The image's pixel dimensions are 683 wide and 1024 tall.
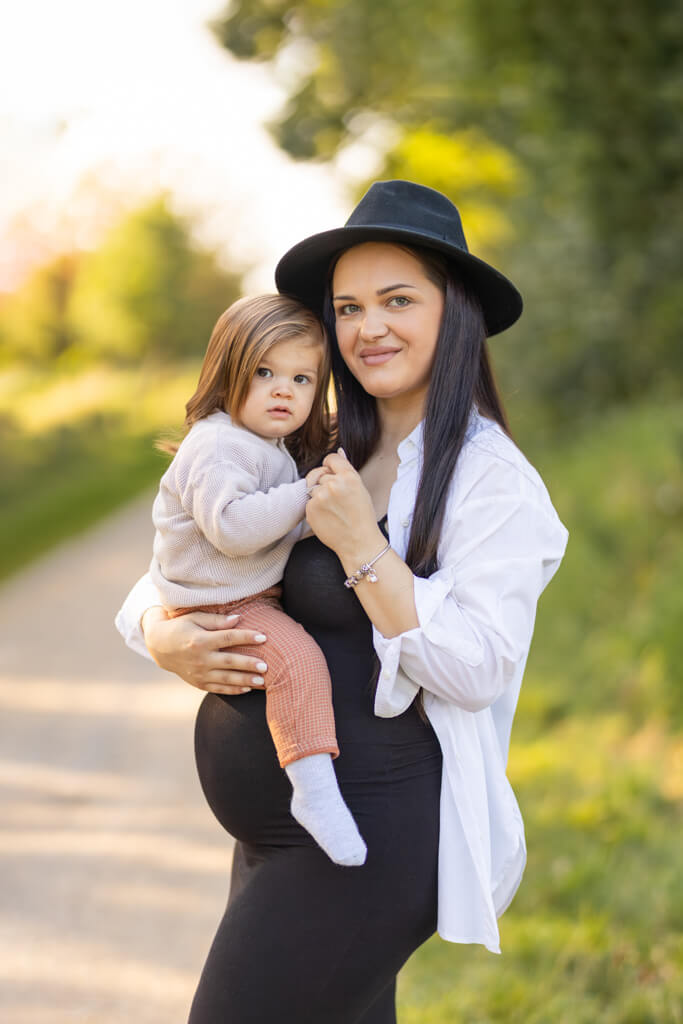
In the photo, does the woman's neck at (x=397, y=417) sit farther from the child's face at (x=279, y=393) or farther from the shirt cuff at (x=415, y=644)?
the shirt cuff at (x=415, y=644)

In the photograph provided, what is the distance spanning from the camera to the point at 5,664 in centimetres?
659

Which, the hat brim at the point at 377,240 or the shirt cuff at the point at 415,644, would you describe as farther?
Result: the hat brim at the point at 377,240

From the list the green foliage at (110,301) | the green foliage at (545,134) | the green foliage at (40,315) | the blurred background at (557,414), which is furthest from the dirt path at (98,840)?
the green foliage at (110,301)

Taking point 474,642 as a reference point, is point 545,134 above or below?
above

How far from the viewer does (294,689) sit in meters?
1.80

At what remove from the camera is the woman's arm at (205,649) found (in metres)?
1.87

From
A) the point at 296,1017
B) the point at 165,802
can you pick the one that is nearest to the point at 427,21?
the point at 165,802

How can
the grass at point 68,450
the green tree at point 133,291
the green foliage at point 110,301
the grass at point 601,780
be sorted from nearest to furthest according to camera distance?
the grass at point 601,780 < the grass at point 68,450 < the green foliage at point 110,301 < the green tree at point 133,291

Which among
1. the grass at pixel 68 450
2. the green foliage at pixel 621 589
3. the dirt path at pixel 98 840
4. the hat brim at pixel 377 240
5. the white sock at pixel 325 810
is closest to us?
the white sock at pixel 325 810

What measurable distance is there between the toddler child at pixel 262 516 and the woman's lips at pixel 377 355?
0.33 feet

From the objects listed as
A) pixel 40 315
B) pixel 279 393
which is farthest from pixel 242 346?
pixel 40 315

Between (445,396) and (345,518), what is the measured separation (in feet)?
1.18

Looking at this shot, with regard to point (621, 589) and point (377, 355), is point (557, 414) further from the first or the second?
point (377, 355)

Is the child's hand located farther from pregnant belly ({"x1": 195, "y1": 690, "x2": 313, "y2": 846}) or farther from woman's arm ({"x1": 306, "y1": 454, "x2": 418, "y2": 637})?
pregnant belly ({"x1": 195, "y1": 690, "x2": 313, "y2": 846})
